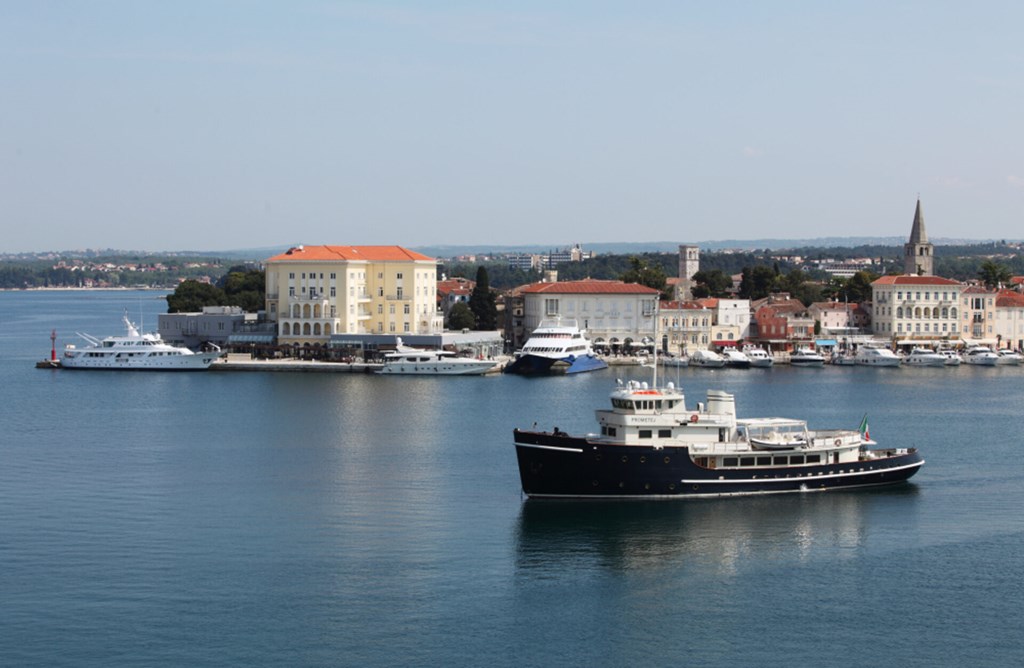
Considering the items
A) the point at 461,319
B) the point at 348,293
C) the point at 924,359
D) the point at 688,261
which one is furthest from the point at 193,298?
the point at 688,261

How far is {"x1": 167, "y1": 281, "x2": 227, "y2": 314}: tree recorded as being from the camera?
2657 inches

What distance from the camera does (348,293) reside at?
58.9 meters

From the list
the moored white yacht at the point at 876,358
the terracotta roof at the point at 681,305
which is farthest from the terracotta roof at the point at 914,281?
the terracotta roof at the point at 681,305

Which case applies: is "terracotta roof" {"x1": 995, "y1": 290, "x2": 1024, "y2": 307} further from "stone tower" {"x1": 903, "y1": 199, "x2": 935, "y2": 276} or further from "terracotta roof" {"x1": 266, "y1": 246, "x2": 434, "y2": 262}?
"terracotta roof" {"x1": 266, "y1": 246, "x2": 434, "y2": 262}

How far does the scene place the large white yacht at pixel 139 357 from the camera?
54.5 metres

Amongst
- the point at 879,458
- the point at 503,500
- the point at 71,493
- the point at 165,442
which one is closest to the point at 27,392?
the point at 165,442

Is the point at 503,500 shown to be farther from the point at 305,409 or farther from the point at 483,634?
the point at 305,409

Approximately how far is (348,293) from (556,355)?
9.83m

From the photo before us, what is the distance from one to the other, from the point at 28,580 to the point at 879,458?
592 inches

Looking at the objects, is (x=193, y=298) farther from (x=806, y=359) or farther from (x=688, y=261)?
(x=688, y=261)

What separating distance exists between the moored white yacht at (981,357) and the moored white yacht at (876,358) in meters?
3.38

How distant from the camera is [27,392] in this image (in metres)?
45.4

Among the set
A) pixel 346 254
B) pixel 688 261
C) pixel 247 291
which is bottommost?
pixel 247 291

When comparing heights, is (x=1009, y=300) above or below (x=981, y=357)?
above
